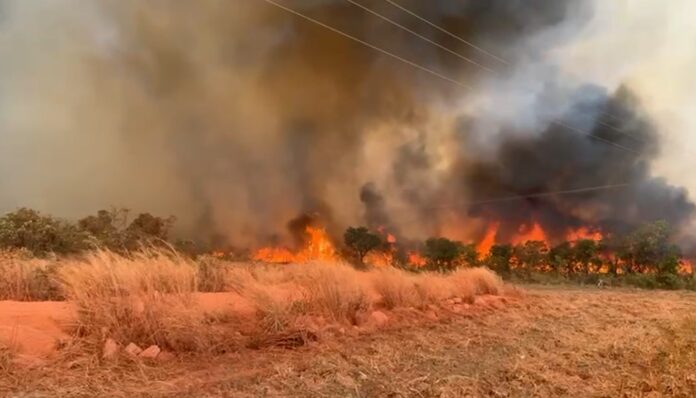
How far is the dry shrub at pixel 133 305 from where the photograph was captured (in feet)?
21.5

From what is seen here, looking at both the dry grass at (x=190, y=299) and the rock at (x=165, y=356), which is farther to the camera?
the dry grass at (x=190, y=299)

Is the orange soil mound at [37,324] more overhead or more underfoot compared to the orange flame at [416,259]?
more overhead

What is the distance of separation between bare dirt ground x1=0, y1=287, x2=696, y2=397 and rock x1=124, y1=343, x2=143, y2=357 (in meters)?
0.24

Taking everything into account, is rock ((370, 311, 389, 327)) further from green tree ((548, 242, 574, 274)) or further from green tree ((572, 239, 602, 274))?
green tree ((572, 239, 602, 274))

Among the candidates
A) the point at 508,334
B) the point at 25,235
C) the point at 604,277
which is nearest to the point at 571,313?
the point at 508,334

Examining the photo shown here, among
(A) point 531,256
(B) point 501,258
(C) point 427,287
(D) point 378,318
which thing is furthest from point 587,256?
(D) point 378,318

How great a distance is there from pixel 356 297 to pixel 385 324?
0.72 metres

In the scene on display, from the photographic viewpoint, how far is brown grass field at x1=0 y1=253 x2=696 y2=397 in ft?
17.1

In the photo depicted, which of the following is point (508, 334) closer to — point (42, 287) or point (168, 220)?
point (42, 287)

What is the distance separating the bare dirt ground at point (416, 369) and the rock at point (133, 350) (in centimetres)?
24

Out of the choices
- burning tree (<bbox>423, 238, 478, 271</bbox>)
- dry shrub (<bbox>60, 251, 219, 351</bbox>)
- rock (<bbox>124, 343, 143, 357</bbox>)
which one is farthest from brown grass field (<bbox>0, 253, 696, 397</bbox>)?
burning tree (<bbox>423, 238, 478, 271</bbox>)

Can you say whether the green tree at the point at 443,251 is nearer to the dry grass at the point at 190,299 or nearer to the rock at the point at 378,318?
the dry grass at the point at 190,299

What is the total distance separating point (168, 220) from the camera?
25.5 m

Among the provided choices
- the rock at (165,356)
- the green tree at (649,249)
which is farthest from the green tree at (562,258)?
the rock at (165,356)
